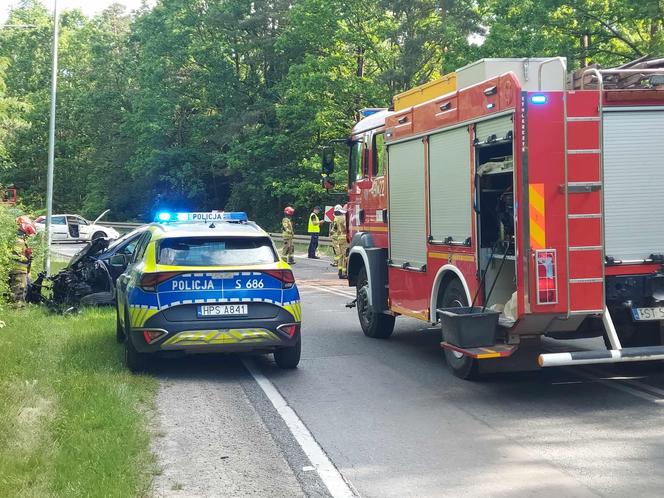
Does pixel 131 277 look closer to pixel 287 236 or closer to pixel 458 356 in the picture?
pixel 458 356

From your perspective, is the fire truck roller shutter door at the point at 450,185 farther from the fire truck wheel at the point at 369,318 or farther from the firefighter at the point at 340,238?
the firefighter at the point at 340,238

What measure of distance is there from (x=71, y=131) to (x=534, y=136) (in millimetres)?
63859

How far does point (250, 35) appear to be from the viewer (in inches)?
1978

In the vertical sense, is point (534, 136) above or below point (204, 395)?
above

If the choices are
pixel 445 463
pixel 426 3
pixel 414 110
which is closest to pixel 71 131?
pixel 426 3

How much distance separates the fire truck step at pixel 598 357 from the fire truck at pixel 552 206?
0.01m

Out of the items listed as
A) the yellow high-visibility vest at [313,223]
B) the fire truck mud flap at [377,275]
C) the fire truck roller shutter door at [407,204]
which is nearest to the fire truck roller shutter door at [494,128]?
the fire truck roller shutter door at [407,204]

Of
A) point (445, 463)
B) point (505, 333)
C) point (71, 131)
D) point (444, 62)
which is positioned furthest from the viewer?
point (71, 131)

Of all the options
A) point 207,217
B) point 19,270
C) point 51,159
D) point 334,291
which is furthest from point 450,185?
point 51,159

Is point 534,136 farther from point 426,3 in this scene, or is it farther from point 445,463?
point 426,3

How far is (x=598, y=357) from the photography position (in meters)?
7.11

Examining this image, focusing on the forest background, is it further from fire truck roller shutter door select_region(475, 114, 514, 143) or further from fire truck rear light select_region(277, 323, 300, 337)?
fire truck roller shutter door select_region(475, 114, 514, 143)

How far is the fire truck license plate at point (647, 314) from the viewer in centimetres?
755

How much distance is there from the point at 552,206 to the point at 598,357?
4.40ft
